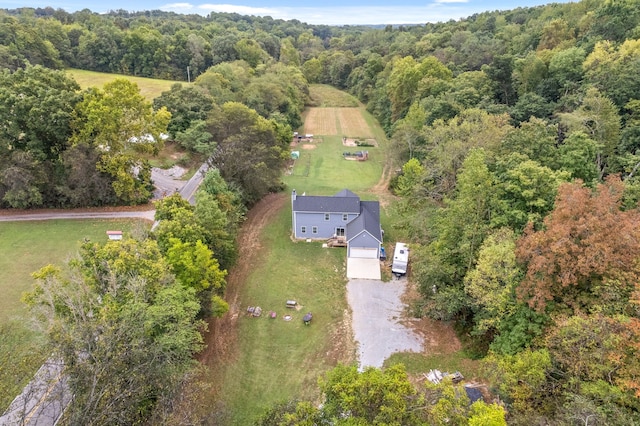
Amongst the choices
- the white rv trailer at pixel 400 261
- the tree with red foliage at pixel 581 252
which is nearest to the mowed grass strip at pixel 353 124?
the white rv trailer at pixel 400 261

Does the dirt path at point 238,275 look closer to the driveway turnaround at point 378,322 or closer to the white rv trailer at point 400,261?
the driveway turnaround at point 378,322

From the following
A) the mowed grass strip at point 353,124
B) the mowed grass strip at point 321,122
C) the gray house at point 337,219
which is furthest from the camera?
the mowed grass strip at point 321,122

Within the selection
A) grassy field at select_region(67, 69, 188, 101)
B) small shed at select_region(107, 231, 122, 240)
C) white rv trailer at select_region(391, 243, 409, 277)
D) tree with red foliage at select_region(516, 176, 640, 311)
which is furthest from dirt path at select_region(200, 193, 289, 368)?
grassy field at select_region(67, 69, 188, 101)

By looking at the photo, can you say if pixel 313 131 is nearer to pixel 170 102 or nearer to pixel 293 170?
pixel 293 170

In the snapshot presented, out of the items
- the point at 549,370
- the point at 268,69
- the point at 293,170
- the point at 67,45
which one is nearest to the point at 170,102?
the point at 293,170

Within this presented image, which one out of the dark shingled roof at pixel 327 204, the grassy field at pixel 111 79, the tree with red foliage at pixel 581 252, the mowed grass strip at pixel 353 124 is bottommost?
the dark shingled roof at pixel 327 204
